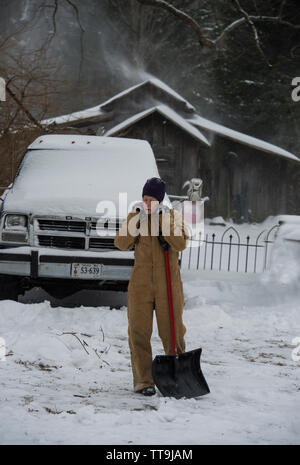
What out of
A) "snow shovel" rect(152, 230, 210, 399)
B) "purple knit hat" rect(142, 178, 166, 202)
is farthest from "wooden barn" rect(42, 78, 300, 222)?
"snow shovel" rect(152, 230, 210, 399)

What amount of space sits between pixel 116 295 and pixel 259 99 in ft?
77.9

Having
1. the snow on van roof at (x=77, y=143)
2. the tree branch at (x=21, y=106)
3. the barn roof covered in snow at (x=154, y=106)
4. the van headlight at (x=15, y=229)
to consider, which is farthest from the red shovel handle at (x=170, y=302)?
the barn roof covered in snow at (x=154, y=106)

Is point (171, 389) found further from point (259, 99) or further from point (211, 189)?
point (259, 99)

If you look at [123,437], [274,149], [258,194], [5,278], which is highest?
[274,149]

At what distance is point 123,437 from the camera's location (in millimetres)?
3320

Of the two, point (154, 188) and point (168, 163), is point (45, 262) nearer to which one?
point (154, 188)

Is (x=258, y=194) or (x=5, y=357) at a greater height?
(x=258, y=194)

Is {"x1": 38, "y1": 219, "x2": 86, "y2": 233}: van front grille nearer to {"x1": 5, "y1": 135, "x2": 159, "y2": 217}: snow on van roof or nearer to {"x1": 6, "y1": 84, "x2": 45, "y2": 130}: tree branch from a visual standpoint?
{"x1": 5, "y1": 135, "x2": 159, "y2": 217}: snow on van roof

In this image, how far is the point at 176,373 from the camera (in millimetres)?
4352

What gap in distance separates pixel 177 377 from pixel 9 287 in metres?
3.44

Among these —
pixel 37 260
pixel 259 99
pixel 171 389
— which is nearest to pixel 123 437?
pixel 171 389

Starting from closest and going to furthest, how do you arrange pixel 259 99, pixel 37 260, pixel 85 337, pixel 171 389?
1. pixel 171 389
2. pixel 85 337
3. pixel 37 260
4. pixel 259 99

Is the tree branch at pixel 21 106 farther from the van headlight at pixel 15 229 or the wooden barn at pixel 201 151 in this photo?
the wooden barn at pixel 201 151

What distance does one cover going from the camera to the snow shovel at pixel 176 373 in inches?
170
